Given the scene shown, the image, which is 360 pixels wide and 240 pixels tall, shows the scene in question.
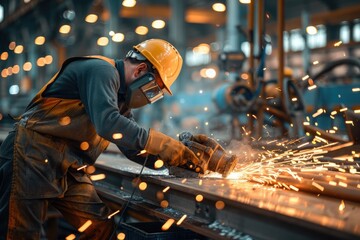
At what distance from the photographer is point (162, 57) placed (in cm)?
310

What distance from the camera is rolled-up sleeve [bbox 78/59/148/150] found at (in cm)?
275

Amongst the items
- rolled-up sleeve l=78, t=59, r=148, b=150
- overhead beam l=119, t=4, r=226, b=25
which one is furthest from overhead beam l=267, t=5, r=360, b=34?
rolled-up sleeve l=78, t=59, r=148, b=150

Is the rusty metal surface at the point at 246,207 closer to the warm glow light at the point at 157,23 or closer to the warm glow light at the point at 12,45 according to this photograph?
the warm glow light at the point at 12,45

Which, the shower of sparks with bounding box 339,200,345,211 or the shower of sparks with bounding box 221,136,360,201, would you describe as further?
the shower of sparks with bounding box 221,136,360,201

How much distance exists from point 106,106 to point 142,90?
34cm

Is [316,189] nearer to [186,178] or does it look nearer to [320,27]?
[186,178]

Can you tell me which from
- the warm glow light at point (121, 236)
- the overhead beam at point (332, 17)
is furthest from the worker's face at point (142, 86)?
the overhead beam at point (332, 17)

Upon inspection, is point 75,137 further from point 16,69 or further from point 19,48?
point 16,69

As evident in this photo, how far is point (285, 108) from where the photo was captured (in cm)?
621

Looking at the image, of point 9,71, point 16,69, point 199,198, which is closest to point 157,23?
point 16,69

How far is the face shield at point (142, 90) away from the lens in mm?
3021

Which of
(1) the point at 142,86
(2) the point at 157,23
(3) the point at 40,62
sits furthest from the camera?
(2) the point at 157,23

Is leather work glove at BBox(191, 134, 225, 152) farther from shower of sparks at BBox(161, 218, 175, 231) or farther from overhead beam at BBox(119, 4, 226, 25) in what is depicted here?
overhead beam at BBox(119, 4, 226, 25)

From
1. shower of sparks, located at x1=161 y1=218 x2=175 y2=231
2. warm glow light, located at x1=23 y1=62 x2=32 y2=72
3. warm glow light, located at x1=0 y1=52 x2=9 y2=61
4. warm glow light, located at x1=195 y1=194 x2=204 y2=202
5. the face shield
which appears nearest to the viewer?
warm glow light, located at x1=195 y1=194 x2=204 y2=202
